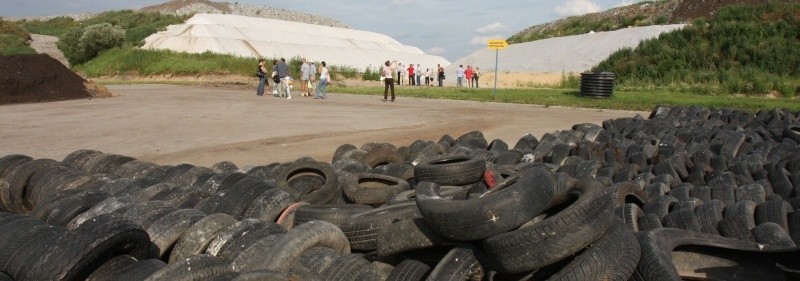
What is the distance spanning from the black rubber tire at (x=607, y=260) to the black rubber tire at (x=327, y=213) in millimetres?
2143

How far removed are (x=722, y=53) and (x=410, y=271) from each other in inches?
1834

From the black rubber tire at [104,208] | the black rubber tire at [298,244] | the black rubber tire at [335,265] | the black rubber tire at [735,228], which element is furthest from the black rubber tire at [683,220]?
the black rubber tire at [104,208]

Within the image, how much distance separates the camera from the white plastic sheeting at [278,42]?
6656 centimetres

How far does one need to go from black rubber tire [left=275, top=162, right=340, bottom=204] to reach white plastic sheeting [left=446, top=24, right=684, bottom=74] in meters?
45.5

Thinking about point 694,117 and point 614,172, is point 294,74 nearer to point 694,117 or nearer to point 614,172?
point 694,117

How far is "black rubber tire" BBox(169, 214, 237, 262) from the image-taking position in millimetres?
5691

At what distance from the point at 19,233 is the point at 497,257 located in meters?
3.95

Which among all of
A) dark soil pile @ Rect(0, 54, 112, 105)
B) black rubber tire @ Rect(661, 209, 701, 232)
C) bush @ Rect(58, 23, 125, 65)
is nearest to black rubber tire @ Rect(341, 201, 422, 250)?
black rubber tire @ Rect(661, 209, 701, 232)

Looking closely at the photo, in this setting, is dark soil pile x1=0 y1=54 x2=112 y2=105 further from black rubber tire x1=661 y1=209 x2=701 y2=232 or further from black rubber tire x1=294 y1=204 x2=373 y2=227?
black rubber tire x1=661 y1=209 x2=701 y2=232

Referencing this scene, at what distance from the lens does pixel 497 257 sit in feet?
15.8

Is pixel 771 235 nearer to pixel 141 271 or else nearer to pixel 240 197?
pixel 240 197

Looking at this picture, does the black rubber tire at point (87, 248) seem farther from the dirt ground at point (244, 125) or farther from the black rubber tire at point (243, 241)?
the dirt ground at point (244, 125)

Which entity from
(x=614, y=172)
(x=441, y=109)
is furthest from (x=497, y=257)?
(x=441, y=109)

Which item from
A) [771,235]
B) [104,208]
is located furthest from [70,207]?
[771,235]
